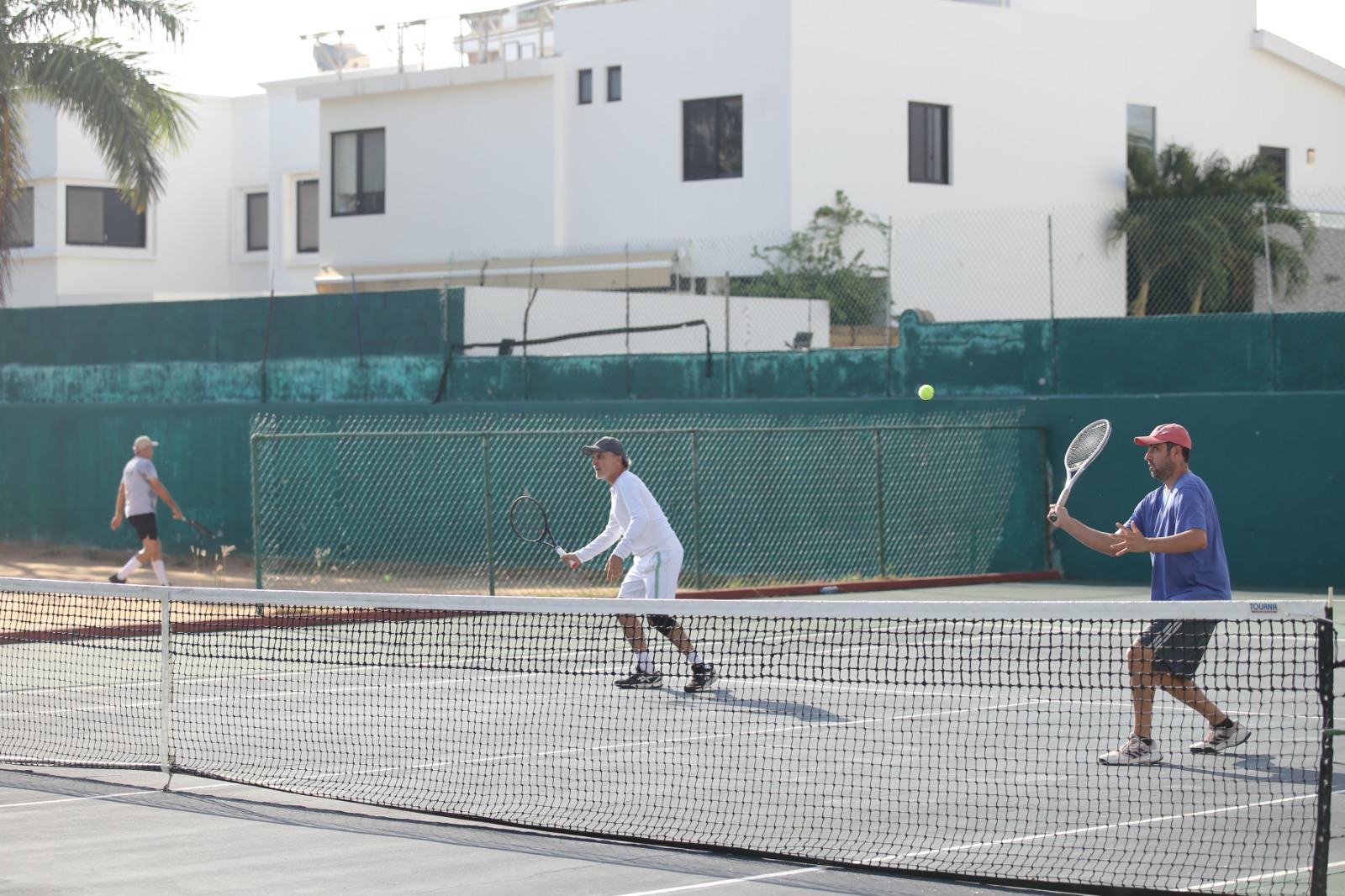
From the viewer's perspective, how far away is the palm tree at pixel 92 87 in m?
25.4

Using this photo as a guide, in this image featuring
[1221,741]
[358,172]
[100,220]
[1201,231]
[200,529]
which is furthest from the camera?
[100,220]

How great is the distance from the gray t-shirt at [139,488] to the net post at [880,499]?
7758 mm

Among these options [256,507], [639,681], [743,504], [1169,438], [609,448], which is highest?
[1169,438]

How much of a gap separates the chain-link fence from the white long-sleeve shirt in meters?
6.57

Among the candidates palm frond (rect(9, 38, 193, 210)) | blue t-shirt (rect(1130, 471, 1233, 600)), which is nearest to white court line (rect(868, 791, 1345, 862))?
blue t-shirt (rect(1130, 471, 1233, 600))

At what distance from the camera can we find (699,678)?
40.0ft

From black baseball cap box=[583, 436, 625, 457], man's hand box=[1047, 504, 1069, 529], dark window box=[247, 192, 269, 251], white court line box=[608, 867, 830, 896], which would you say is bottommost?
white court line box=[608, 867, 830, 896]

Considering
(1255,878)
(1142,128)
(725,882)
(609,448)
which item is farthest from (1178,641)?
(1142,128)

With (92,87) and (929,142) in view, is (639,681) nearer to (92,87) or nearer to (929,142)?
(92,87)

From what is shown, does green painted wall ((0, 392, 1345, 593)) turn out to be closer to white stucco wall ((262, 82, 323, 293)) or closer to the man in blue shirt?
the man in blue shirt

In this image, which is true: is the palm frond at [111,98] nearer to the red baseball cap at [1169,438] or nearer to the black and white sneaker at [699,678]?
the black and white sneaker at [699,678]

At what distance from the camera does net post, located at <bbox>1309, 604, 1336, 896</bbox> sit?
648 cm

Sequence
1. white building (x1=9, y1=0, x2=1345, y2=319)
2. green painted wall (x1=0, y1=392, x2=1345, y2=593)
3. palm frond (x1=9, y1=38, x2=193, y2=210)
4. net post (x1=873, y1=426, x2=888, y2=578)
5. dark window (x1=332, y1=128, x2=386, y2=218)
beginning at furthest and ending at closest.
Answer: dark window (x1=332, y1=128, x2=386, y2=218), white building (x1=9, y1=0, x2=1345, y2=319), palm frond (x1=9, y1=38, x2=193, y2=210), net post (x1=873, y1=426, x2=888, y2=578), green painted wall (x1=0, y1=392, x2=1345, y2=593)

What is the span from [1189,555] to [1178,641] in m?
0.50
